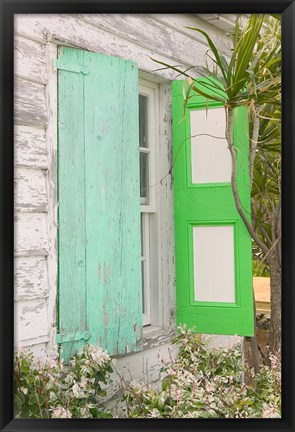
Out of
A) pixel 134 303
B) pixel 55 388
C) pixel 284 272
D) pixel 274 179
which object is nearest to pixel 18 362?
pixel 55 388

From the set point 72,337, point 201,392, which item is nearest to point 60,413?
point 72,337

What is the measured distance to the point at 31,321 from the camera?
10.0ft

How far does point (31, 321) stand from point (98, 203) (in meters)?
0.79

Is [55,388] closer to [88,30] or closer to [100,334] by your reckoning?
[100,334]

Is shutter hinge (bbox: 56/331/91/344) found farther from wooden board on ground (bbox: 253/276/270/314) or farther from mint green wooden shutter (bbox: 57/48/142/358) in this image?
wooden board on ground (bbox: 253/276/270/314)

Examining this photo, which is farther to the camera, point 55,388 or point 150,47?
point 150,47

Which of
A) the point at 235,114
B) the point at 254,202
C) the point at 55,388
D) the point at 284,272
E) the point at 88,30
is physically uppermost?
the point at 88,30

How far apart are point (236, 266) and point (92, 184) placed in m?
1.27

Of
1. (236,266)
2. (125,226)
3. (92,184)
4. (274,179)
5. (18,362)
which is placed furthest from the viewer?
(274,179)

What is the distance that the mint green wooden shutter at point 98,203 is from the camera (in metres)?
3.27

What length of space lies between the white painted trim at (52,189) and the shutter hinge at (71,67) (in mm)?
29

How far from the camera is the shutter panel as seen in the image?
162 inches

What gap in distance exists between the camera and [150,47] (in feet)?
13.6

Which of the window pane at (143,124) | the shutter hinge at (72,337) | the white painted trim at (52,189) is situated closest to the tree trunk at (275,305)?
the window pane at (143,124)
